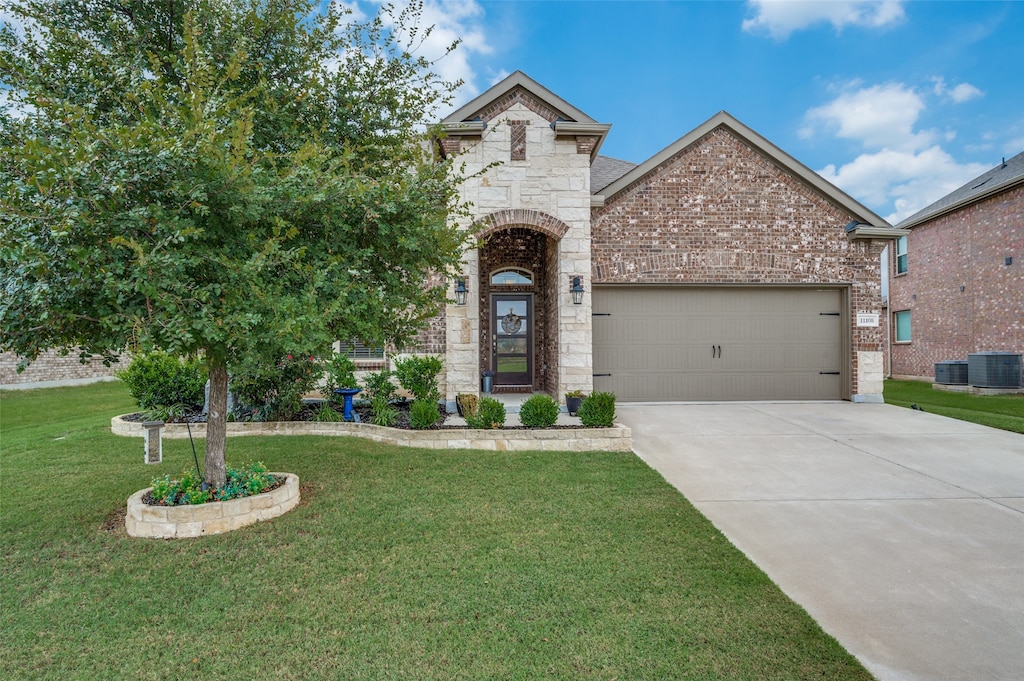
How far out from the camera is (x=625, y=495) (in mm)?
4473

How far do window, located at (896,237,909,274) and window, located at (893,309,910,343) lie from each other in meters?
1.46

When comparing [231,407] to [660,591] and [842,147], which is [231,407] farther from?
[842,147]

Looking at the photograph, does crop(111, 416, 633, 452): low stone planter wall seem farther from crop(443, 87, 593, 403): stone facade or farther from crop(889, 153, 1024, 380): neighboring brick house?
crop(889, 153, 1024, 380): neighboring brick house

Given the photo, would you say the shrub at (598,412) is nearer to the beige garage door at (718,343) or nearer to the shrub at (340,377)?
the beige garage door at (718,343)

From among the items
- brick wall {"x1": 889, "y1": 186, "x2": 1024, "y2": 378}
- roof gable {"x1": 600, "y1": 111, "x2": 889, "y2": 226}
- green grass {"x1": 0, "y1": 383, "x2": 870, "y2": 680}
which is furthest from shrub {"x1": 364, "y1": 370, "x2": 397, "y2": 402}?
brick wall {"x1": 889, "y1": 186, "x2": 1024, "y2": 378}

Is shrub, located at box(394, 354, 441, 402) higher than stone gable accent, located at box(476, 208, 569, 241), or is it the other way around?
stone gable accent, located at box(476, 208, 569, 241)

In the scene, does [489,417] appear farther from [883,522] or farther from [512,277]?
[512,277]

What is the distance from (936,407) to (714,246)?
18.0 feet

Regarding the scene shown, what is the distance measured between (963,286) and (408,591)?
18249mm

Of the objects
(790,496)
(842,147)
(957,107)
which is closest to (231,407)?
(790,496)

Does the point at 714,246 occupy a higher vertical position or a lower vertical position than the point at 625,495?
higher

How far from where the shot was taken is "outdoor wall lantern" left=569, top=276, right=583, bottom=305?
8469 millimetres

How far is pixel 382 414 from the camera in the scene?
6.96 m

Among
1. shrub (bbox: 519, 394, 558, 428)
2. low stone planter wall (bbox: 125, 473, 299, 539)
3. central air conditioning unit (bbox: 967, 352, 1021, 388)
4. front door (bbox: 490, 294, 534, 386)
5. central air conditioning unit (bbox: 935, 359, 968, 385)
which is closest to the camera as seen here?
low stone planter wall (bbox: 125, 473, 299, 539)
